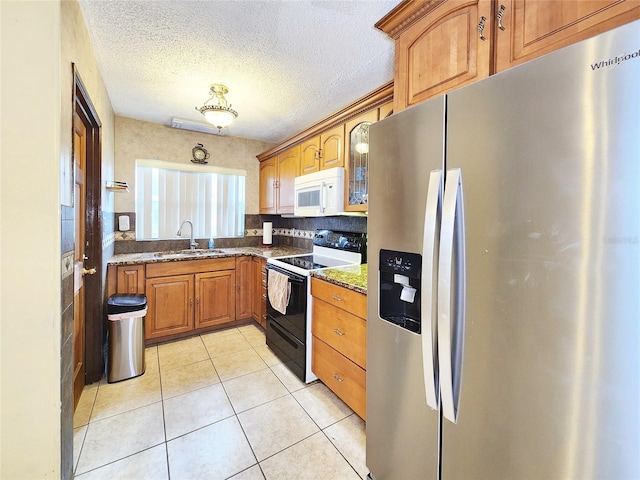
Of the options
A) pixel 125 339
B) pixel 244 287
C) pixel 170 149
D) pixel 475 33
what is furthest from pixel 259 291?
pixel 475 33

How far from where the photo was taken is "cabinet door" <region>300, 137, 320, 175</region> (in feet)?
9.00

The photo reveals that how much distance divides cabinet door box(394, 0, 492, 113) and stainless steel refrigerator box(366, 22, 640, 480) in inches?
14.6

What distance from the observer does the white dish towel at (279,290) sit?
2.36 meters

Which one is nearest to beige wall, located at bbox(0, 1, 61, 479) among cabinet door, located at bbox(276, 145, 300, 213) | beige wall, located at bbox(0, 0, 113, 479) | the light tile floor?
beige wall, located at bbox(0, 0, 113, 479)

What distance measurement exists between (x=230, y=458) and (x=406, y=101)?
213 cm

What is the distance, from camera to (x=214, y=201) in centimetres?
371

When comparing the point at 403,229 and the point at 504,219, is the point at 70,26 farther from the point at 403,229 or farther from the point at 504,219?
the point at 504,219

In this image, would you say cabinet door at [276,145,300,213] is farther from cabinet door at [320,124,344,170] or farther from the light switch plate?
the light switch plate

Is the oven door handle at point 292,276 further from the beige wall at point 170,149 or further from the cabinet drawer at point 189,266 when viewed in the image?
the beige wall at point 170,149

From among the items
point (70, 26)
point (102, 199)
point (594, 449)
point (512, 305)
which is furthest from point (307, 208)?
point (594, 449)

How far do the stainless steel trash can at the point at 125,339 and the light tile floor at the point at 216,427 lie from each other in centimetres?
9

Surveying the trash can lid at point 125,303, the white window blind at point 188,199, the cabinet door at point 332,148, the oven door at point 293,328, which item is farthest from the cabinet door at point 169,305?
the cabinet door at point 332,148

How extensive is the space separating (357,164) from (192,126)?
6.99 feet

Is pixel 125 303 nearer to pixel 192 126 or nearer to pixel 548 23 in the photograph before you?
pixel 192 126
